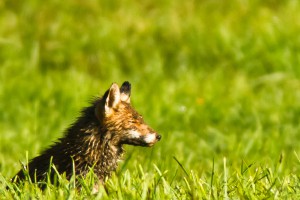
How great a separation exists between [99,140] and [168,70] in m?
5.40

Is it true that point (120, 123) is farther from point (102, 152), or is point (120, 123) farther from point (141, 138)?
point (102, 152)

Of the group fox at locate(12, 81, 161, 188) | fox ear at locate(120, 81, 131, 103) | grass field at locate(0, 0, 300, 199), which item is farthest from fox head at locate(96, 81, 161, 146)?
grass field at locate(0, 0, 300, 199)

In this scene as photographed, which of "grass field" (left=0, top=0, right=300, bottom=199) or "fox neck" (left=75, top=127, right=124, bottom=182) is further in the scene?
"grass field" (left=0, top=0, right=300, bottom=199)

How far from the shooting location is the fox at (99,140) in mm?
6422

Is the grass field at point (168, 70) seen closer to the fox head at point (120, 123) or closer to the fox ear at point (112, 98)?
the fox head at point (120, 123)

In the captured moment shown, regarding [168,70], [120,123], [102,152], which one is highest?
[168,70]

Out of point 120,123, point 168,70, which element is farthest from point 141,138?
point 168,70

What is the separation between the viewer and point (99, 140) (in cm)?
660

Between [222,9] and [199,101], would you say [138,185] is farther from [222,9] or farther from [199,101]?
[222,9]

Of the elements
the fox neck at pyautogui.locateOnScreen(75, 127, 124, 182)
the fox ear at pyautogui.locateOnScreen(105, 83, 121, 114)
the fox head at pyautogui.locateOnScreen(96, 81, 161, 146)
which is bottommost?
the fox neck at pyautogui.locateOnScreen(75, 127, 124, 182)

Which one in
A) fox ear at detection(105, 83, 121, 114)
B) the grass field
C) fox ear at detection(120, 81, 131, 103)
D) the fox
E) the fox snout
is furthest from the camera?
the grass field

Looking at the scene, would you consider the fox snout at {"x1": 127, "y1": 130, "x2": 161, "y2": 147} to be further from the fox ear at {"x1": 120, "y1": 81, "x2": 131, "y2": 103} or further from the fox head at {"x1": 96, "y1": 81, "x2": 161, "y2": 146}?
the fox ear at {"x1": 120, "y1": 81, "x2": 131, "y2": 103}

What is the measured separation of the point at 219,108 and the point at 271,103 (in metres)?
0.69

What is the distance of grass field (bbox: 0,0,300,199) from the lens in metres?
9.55
